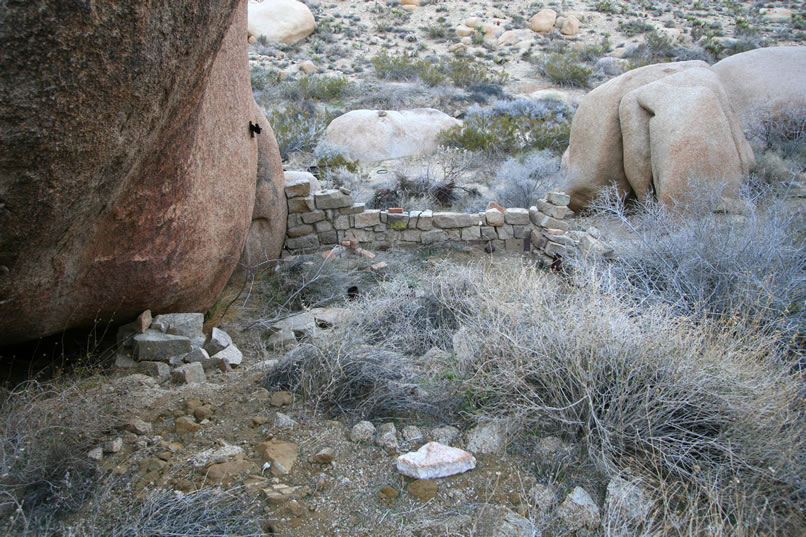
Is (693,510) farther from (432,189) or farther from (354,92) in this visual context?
(354,92)

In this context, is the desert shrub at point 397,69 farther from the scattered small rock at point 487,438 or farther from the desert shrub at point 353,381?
the scattered small rock at point 487,438

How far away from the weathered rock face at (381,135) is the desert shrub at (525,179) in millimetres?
2033

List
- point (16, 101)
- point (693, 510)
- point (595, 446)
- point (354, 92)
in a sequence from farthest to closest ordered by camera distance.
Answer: point (354, 92)
point (595, 446)
point (693, 510)
point (16, 101)

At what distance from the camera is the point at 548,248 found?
231 inches

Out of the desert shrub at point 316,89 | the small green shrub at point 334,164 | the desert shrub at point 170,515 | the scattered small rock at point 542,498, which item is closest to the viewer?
the desert shrub at point 170,515

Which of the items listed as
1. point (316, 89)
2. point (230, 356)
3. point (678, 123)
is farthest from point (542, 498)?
point (316, 89)

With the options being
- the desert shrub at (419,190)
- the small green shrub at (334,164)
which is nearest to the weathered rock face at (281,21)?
the small green shrub at (334,164)

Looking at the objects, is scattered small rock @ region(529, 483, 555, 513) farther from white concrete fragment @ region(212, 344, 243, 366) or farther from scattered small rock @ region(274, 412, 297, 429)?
white concrete fragment @ region(212, 344, 243, 366)

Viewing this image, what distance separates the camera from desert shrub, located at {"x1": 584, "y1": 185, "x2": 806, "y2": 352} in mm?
3529

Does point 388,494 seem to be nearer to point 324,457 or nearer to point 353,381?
point 324,457

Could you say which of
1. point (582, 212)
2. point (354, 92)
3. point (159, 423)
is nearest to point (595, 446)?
point (159, 423)

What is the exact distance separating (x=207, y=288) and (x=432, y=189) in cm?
436

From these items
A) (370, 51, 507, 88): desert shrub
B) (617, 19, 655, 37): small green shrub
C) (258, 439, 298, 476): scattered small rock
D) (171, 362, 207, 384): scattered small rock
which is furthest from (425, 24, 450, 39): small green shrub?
(258, 439, 298, 476): scattered small rock

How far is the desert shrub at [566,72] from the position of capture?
604 inches
